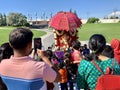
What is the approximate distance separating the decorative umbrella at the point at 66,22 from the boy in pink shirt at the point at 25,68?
5222 millimetres

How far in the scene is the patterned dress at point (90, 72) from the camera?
12.5ft

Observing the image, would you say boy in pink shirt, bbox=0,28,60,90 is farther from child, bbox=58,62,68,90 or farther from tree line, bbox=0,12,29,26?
tree line, bbox=0,12,29,26

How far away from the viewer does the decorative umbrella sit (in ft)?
28.2

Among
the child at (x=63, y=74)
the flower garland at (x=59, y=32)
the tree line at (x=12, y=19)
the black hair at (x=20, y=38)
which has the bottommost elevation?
the tree line at (x=12, y=19)

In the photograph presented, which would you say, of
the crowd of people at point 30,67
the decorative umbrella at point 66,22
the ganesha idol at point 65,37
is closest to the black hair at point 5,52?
the crowd of people at point 30,67

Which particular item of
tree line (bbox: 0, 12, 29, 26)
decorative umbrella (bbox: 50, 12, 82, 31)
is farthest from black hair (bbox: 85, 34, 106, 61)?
tree line (bbox: 0, 12, 29, 26)

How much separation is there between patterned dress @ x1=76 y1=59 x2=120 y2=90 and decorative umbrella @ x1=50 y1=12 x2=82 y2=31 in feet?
15.4

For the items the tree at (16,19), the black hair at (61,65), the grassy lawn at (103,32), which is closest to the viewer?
the black hair at (61,65)

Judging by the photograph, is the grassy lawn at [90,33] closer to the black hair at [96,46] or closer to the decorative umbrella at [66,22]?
the decorative umbrella at [66,22]

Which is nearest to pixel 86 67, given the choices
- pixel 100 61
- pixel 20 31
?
pixel 100 61

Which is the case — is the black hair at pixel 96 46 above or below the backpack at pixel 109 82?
above

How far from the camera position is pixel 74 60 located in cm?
729

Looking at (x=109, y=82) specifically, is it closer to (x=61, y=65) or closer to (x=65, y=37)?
(x=61, y=65)

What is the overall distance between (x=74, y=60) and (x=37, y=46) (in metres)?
3.28
